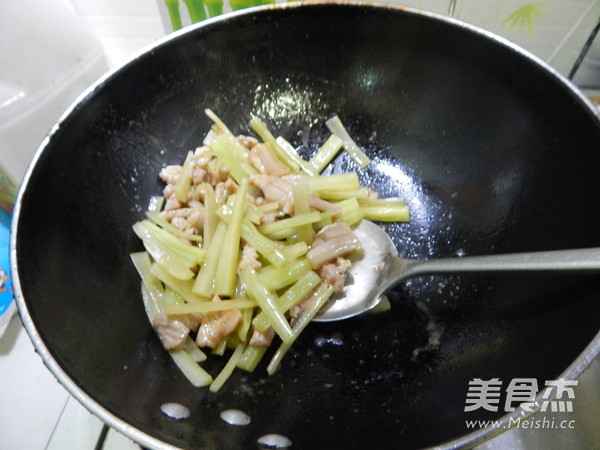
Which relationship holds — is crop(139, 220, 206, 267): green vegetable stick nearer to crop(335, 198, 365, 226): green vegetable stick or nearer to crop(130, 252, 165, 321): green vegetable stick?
crop(130, 252, 165, 321): green vegetable stick

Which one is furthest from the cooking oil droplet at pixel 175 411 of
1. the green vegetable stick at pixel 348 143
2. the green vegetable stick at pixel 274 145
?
the green vegetable stick at pixel 348 143

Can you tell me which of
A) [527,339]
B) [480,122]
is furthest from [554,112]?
[527,339]

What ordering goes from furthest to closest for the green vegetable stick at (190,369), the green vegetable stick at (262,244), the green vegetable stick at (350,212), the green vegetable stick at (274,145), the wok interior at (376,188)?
1. the green vegetable stick at (274,145)
2. the green vegetable stick at (350,212)
3. the green vegetable stick at (262,244)
4. the green vegetable stick at (190,369)
5. the wok interior at (376,188)

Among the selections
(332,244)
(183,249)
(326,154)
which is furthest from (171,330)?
(326,154)

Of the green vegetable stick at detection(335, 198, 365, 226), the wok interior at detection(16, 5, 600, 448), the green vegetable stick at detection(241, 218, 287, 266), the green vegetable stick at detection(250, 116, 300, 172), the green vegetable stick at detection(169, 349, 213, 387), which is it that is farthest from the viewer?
the green vegetable stick at detection(250, 116, 300, 172)

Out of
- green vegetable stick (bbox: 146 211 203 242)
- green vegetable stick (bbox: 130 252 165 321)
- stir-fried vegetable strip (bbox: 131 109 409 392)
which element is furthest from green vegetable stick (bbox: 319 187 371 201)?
green vegetable stick (bbox: 130 252 165 321)

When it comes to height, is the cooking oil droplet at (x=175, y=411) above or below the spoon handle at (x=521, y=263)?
below

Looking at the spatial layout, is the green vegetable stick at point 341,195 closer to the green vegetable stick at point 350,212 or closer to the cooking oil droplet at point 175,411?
the green vegetable stick at point 350,212

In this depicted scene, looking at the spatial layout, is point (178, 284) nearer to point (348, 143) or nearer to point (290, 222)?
point (290, 222)
